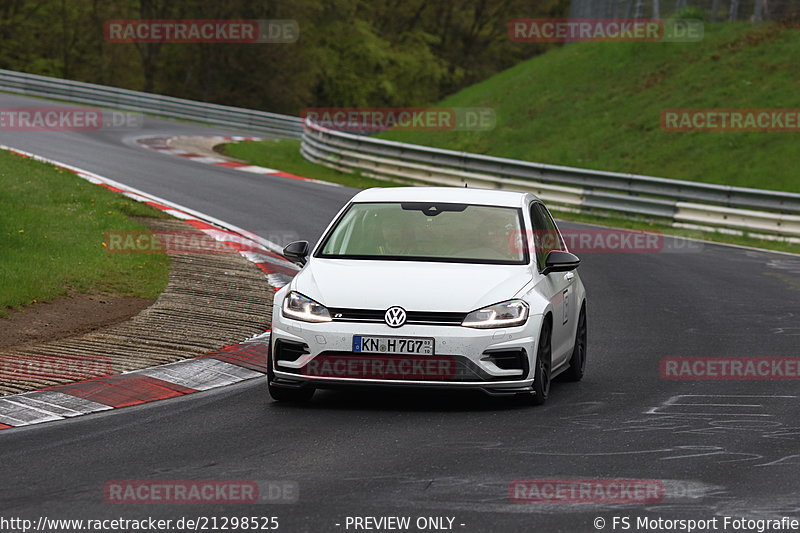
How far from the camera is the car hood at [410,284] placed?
28.0 ft

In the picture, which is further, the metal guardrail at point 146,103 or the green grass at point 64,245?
the metal guardrail at point 146,103

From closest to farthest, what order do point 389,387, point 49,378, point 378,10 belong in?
point 389,387, point 49,378, point 378,10

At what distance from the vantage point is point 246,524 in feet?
19.0

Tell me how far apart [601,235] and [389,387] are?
14.2 metres

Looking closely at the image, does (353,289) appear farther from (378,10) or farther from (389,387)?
(378,10)

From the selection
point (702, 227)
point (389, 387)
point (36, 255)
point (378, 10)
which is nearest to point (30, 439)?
point (389, 387)

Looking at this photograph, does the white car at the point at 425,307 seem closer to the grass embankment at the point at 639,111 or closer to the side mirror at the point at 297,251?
the side mirror at the point at 297,251

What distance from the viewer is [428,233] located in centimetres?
963
